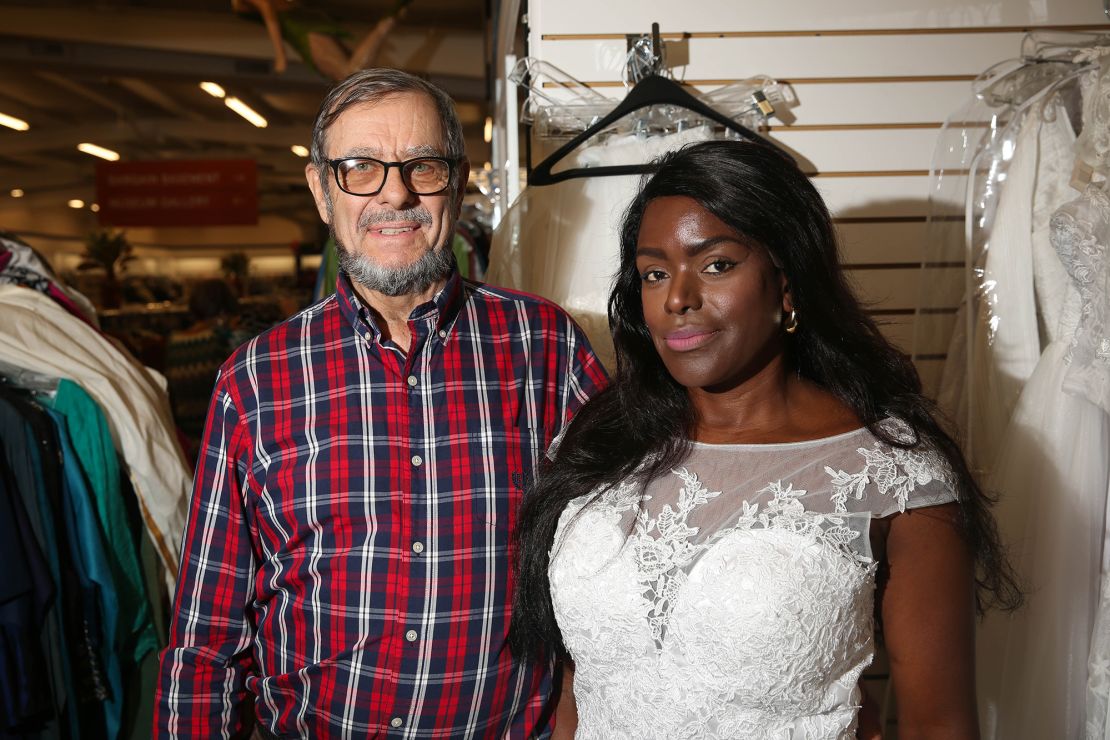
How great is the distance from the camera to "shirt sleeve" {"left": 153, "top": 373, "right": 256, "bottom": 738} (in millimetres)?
1615

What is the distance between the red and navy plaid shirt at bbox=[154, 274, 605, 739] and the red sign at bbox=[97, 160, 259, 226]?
5.74 metres

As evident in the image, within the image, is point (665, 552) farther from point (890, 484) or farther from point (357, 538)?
point (357, 538)

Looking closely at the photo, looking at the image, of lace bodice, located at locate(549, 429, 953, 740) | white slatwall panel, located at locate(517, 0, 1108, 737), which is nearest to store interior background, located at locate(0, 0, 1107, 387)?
white slatwall panel, located at locate(517, 0, 1108, 737)

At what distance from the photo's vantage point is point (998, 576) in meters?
1.49

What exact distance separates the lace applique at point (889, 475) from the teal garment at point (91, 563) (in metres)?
2.15

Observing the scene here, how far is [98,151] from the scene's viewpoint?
9.70 metres

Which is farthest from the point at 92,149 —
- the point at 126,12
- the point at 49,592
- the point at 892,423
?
the point at 892,423

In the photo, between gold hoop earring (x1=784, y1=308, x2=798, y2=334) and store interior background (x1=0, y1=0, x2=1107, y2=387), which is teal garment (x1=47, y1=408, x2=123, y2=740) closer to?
store interior background (x1=0, y1=0, x2=1107, y2=387)

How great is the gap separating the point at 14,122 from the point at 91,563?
8200 millimetres

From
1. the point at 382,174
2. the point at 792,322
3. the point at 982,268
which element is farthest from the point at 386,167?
the point at 982,268

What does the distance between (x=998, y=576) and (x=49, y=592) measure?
2.31 metres

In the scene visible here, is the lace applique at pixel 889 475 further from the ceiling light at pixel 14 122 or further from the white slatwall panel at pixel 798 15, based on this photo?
the ceiling light at pixel 14 122

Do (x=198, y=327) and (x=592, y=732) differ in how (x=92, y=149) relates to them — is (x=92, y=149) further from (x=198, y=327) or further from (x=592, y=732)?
(x=592, y=732)

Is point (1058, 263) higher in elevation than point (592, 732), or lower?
higher
